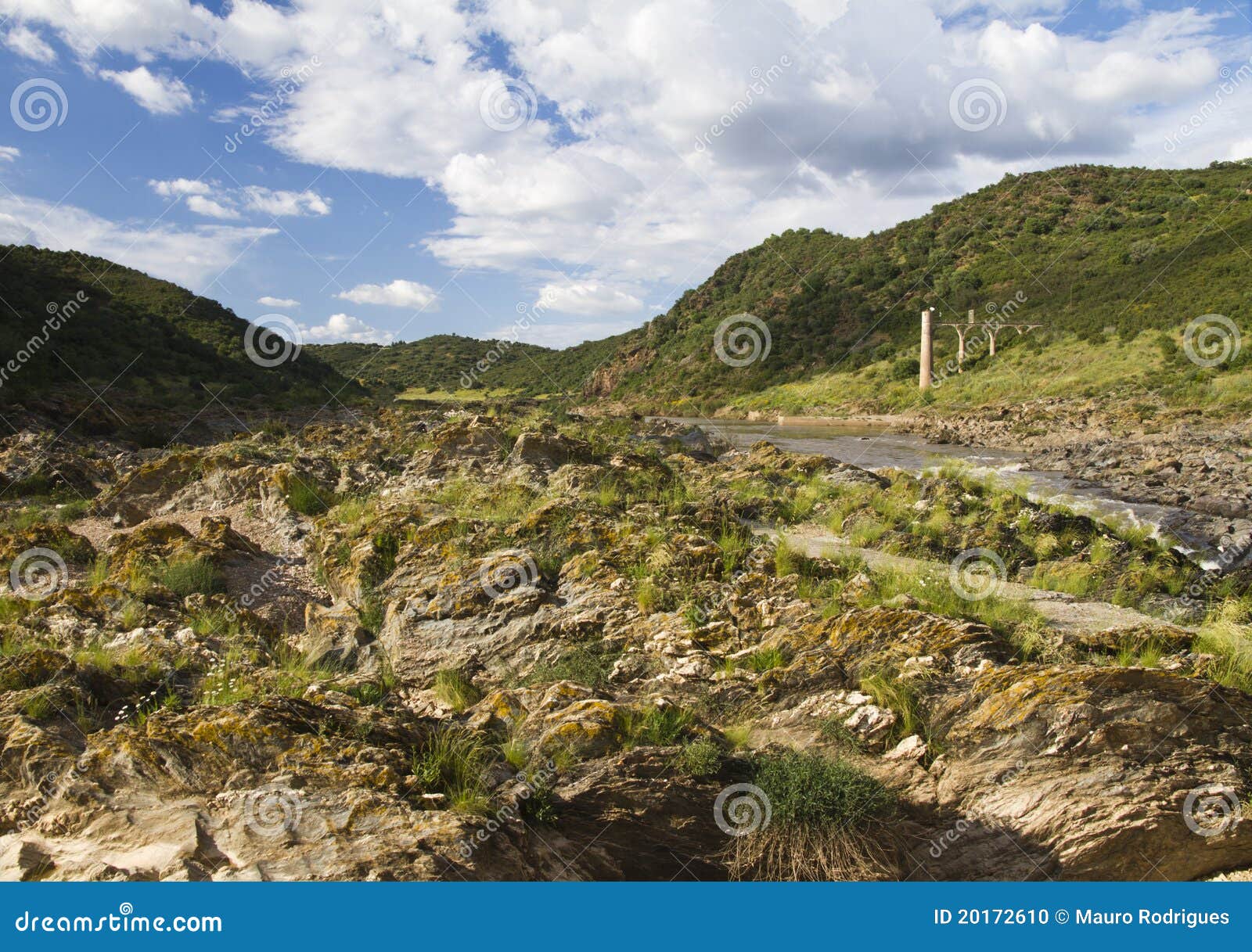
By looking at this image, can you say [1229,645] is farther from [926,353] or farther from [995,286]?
[995,286]

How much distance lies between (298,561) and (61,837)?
619cm

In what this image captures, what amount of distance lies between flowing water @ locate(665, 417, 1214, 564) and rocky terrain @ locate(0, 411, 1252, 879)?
3.39m

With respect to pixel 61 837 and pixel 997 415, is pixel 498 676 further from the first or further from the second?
pixel 997 415

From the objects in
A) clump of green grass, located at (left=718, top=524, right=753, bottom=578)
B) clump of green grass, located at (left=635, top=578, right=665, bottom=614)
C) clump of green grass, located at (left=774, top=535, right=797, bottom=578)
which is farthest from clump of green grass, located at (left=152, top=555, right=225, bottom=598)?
clump of green grass, located at (left=774, top=535, right=797, bottom=578)

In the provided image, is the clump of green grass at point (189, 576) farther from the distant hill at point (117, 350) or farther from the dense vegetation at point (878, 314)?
the distant hill at point (117, 350)

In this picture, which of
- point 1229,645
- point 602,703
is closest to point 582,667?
point 602,703

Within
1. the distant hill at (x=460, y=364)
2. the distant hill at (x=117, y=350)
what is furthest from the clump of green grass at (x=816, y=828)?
the distant hill at (x=460, y=364)

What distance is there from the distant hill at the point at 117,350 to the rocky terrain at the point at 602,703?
14.3 m

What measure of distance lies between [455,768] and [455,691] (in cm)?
154

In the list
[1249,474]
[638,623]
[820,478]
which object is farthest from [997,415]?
[638,623]

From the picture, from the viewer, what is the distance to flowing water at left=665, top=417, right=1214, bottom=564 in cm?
1313

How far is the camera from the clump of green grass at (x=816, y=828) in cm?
432

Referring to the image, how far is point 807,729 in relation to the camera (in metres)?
5.51

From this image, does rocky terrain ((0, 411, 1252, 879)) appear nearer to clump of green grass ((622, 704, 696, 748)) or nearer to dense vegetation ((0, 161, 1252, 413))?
clump of green grass ((622, 704, 696, 748))
